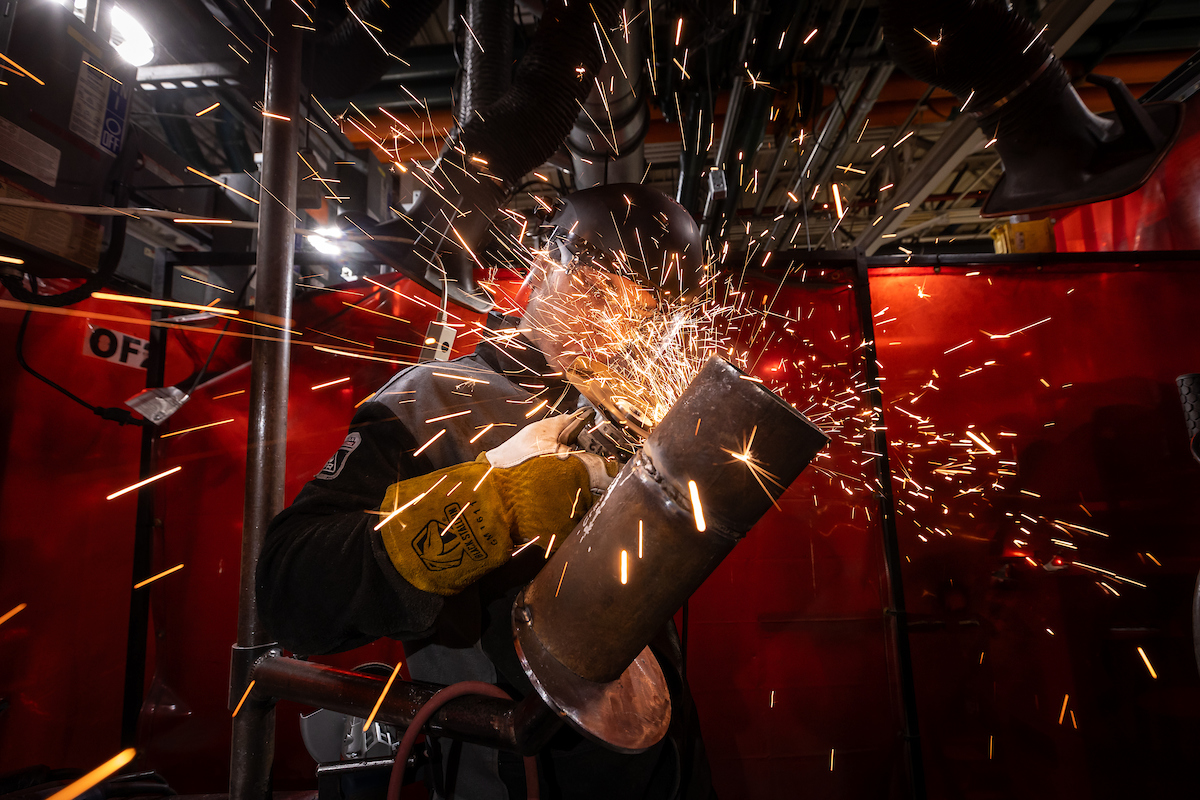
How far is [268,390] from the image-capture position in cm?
171

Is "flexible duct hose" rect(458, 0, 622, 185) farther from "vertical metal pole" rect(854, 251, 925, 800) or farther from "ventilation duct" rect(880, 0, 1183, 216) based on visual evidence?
"vertical metal pole" rect(854, 251, 925, 800)

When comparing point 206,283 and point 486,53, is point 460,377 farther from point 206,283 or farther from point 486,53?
point 206,283

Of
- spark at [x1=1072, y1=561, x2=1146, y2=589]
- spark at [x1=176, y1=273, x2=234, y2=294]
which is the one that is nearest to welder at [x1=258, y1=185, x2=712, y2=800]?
spark at [x1=176, y1=273, x2=234, y2=294]

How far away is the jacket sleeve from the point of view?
105 cm

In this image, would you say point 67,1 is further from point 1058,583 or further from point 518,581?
point 1058,583

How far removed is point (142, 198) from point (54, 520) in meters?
1.91

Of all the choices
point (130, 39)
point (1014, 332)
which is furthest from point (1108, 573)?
point (130, 39)

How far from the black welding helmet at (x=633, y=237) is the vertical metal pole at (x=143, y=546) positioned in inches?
105

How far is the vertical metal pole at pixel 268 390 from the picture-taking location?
1.56 metres

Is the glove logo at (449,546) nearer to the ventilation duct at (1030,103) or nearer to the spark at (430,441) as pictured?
the spark at (430,441)

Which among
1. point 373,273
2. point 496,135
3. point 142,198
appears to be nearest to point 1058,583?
point 496,135

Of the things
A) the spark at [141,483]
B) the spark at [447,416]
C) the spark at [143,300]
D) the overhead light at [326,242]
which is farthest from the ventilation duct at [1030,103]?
the spark at [141,483]

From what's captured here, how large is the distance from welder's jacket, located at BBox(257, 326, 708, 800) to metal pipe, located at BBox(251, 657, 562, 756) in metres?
0.11

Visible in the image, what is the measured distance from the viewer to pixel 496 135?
80.4 inches
